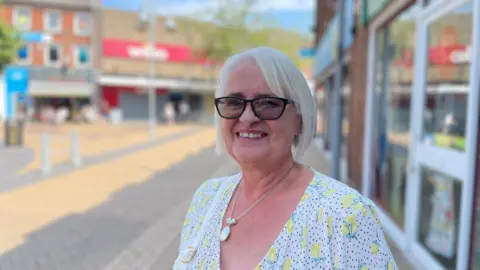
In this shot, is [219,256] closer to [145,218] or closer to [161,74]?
[145,218]

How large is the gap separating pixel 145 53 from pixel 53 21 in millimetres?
7420

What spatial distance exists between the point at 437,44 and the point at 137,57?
35.6 metres

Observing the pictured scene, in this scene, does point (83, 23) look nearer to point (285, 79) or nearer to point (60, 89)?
point (60, 89)

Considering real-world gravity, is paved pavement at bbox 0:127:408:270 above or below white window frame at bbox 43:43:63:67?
below

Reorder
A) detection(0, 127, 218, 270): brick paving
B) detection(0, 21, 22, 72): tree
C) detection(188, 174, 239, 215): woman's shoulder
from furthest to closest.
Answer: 1. detection(0, 21, 22, 72): tree
2. detection(0, 127, 218, 270): brick paving
3. detection(188, 174, 239, 215): woman's shoulder

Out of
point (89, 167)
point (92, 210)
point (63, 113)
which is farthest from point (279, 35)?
point (92, 210)

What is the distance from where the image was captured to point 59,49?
34.9m

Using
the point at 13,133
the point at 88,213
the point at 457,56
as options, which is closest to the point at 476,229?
the point at 457,56

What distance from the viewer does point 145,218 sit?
6.15m

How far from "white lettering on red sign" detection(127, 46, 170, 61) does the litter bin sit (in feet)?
75.7

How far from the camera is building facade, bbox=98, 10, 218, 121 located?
36.2m

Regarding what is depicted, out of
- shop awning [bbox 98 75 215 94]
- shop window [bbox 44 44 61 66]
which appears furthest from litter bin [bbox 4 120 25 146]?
shop window [bbox 44 44 61 66]

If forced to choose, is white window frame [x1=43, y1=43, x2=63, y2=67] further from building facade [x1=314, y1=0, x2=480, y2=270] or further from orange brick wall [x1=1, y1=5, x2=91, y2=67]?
building facade [x1=314, y1=0, x2=480, y2=270]

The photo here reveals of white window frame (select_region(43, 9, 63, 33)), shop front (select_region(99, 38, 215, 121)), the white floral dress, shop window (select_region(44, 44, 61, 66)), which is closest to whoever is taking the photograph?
the white floral dress
